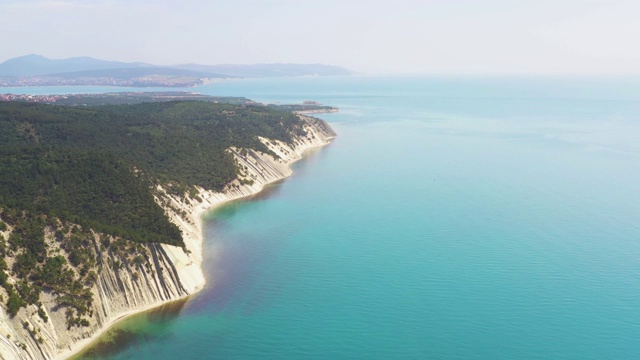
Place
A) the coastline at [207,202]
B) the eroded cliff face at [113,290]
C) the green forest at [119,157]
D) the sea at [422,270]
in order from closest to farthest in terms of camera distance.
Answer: the eroded cliff face at [113,290] < the sea at [422,270] < the coastline at [207,202] < the green forest at [119,157]

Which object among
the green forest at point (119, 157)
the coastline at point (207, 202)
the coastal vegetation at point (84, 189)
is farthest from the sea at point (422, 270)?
the green forest at point (119, 157)

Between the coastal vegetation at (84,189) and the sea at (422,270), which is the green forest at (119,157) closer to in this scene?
the coastal vegetation at (84,189)

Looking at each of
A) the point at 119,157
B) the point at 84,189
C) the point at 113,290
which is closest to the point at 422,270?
the point at 113,290

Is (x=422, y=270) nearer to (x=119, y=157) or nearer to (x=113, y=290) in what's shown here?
(x=113, y=290)

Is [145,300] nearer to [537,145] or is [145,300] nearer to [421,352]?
[421,352]

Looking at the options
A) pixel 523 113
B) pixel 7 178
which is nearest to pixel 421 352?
pixel 7 178
